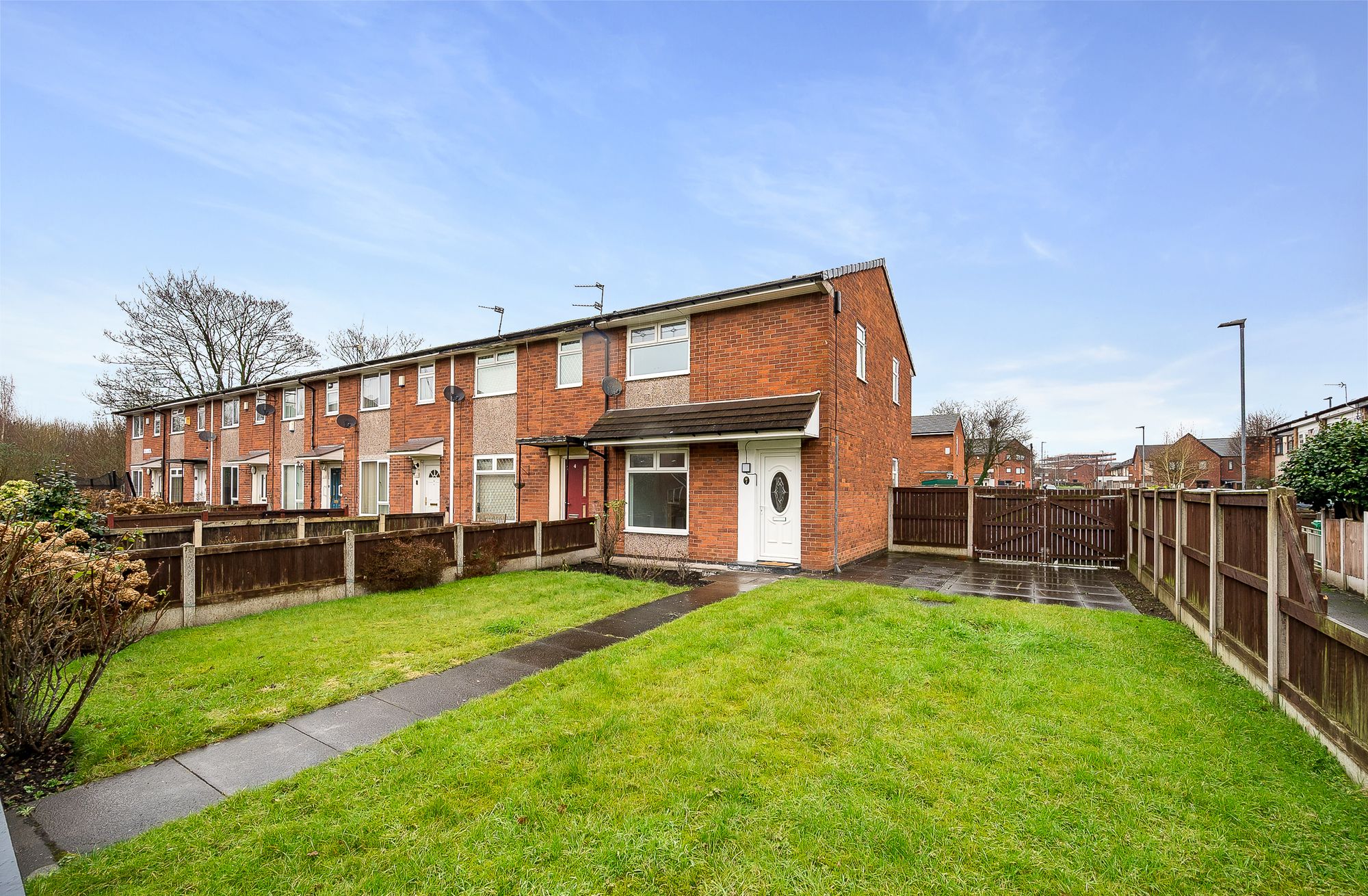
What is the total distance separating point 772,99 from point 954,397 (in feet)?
141

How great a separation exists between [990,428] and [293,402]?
44.7 metres

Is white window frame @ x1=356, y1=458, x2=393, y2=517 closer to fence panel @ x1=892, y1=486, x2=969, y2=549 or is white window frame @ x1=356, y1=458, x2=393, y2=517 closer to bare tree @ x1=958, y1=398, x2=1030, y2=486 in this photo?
fence panel @ x1=892, y1=486, x2=969, y2=549

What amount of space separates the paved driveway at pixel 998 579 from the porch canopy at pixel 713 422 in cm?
296

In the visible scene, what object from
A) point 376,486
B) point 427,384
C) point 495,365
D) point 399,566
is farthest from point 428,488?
point 399,566

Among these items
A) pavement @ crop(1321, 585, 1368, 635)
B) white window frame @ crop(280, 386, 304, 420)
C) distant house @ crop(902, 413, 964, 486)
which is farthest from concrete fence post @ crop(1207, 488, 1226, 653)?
distant house @ crop(902, 413, 964, 486)

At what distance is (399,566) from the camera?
28.9 ft

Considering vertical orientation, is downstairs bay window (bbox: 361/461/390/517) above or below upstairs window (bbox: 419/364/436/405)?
below

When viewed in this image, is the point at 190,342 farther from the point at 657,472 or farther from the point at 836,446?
the point at 836,446

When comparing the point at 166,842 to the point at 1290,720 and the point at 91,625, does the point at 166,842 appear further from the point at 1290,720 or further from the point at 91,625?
the point at 1290,720

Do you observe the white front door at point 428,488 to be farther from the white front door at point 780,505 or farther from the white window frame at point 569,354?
the white front door at point 780,505

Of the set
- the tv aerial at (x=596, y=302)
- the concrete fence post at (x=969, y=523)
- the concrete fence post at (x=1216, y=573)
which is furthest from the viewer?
the tv aerial at (x=596, y=302)

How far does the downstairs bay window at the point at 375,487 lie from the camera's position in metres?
18.2

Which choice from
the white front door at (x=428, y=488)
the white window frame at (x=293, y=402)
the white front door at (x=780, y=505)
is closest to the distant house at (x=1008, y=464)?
the white front door at (x=780, y=505)

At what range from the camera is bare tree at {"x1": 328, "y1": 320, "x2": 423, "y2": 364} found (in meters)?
38.4
